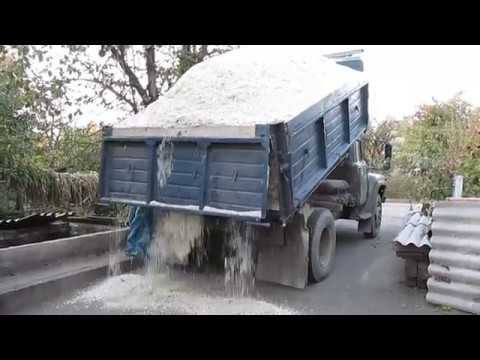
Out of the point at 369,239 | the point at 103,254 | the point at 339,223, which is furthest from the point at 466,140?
the point at 103,254

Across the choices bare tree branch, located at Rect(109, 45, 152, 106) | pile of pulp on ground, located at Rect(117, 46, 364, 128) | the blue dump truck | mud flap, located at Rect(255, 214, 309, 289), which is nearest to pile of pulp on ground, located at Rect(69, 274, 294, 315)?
mud flap, located at Rect(255, 214, 309, 289)

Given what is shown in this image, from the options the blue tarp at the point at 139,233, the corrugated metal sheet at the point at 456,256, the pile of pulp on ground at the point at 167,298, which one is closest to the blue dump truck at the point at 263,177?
the blue tarp at the point at 139,233

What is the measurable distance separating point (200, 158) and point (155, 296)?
67.3 inches

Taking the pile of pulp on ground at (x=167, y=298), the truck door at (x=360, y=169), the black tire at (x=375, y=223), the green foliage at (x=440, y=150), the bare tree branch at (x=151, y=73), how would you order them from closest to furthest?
1. the pile of pulp on ground at (x=167, y=298)
2. the green foliage at (x=440, y=150)
3. the truck door at (x=360, y=169)
4. the black tire at (x=375, y=223)
5. the bare tree branch at (x=151, y=73)

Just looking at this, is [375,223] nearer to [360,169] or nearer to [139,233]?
[360,169]

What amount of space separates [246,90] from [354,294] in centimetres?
287

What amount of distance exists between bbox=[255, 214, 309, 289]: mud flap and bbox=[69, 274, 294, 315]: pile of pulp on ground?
62 centimetres

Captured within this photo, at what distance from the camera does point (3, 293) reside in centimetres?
435

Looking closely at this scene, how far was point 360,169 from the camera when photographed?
7.01 metres

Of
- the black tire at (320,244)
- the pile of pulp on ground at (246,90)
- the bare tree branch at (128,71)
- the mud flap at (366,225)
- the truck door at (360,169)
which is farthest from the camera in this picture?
the bare tree branch at (128,71)

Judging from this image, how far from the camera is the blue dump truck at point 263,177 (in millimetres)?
4277

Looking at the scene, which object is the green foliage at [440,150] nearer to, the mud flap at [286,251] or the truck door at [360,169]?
the truck door at [360,169]

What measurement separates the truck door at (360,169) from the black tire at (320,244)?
59.7 inches

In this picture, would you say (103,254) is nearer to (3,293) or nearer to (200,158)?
(3,293)
